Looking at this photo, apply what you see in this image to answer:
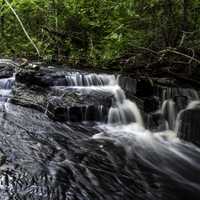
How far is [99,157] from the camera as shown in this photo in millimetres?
5453

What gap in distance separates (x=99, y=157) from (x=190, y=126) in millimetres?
2425

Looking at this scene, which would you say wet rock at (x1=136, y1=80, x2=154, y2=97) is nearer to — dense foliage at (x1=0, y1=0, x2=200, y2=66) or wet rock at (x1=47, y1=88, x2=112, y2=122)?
wet rock at (x1=47, y1=88, x2=112, y2=122)

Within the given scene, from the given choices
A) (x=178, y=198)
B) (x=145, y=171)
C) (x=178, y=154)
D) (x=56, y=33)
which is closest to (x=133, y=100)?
(x=178, y=154)

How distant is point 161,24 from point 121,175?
20.1ft

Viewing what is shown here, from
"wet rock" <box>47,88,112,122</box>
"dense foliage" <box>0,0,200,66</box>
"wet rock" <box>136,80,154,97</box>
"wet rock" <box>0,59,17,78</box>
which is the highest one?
"dense foliage" <box>0,0,200,66</box>

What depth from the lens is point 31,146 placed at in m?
5.67

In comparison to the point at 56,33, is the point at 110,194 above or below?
below

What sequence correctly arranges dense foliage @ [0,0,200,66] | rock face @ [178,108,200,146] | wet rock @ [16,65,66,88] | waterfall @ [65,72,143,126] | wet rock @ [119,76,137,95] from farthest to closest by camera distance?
1. dense foliage @ [0,0,200,66]
2. wet rock @ [16,65,66,88]
3. wet rock @ [119,76,137,95]
4. waterfall @ [65,72,143,126]
5. rock face @ [178,108,200,146]

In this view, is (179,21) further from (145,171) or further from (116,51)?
(145,171)

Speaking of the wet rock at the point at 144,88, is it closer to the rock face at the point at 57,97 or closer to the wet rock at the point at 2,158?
the rock face at the point at 57,97

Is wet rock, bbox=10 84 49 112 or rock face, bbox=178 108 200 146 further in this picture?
wet rock, bbox=10 84 49 112

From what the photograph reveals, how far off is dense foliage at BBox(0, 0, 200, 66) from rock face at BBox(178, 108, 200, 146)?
2.34m

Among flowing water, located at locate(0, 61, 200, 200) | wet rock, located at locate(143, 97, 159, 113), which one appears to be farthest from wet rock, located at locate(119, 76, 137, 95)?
wet rock, located at locate(143, 97, 159, 113)

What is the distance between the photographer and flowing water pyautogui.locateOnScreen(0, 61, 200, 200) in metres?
4.43
